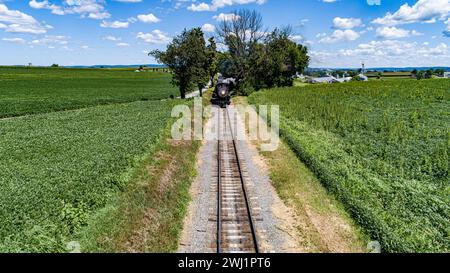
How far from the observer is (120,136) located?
2273cm

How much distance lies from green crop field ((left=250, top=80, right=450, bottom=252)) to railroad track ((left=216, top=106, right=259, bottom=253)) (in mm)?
4159

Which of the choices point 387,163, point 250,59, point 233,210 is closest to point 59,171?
point 233,210

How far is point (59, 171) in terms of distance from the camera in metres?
15.4

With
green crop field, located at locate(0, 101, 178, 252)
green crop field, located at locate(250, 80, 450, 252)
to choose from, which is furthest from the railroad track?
green crop field, located at locate(0, 101, 178, 252)

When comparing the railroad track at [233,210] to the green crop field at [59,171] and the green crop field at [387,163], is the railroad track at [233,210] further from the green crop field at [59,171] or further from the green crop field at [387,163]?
the green crop field at [59,171]

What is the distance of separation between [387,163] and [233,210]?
32.2 ft

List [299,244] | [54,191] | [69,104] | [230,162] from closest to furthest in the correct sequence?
1. [299,244]
2. [54,191]
3. [230,162]
4. [69,104]

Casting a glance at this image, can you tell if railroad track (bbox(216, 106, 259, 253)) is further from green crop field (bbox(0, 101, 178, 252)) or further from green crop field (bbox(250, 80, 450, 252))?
green crop field (bbox(0, 101, 178, 252))

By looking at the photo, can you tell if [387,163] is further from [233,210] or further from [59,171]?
[59,171]

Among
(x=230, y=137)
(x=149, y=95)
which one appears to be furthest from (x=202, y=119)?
(x=149, y=95)

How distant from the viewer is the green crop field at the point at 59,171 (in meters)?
10.7
